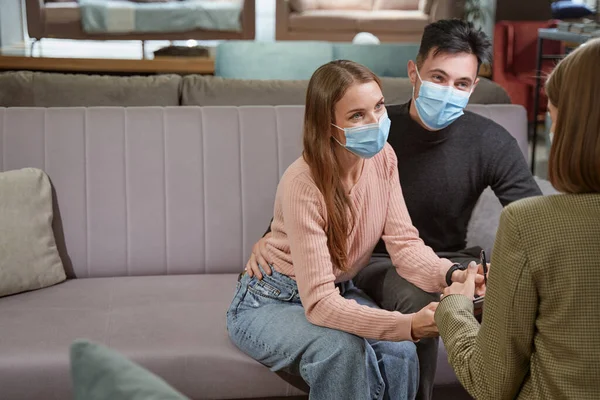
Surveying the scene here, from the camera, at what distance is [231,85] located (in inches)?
106

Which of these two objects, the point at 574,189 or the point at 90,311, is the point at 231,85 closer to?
the point at 90,311

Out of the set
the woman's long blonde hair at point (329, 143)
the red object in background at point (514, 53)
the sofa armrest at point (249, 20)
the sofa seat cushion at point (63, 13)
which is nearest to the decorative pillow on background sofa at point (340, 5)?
the sofa armrest at point (249, 20)

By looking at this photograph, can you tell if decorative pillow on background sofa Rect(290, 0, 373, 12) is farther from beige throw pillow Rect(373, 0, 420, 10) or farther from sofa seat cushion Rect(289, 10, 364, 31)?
sofa seat cushion Rect(289, 10, 364, 31)

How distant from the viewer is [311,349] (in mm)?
1727

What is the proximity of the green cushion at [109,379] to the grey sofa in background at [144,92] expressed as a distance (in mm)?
1876

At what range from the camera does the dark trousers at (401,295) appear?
189 centimetres

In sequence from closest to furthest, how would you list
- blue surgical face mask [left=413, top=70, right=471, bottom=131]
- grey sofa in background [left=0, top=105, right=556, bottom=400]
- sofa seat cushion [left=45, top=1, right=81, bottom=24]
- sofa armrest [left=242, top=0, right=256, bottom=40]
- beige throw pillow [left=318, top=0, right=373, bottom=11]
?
blue surgical face mask [left=413, top=70, right=471, bottom=131]
grey sofa in background [left=0, top=105, right=556, bottom=400]
sofa seat cushion [left=45, top=1, right=81, bottom=24]
sofa armrest [left=242, top=0, right=256, bottom=40]
beige throw pillow [left=318, top=0, right=373, bottom=11]

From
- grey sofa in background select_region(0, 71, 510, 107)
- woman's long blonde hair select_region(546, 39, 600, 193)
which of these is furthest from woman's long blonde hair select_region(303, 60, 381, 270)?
grey sofa in background select_region(0, 71, 510, 107)

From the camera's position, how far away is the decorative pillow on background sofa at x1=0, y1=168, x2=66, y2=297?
7.23 ft

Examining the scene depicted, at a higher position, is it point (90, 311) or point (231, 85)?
point (231, 85)

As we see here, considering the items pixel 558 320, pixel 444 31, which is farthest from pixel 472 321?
pixel 444 31

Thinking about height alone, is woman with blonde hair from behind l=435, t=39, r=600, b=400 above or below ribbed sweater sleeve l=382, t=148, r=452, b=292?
above

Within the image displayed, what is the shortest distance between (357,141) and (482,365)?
706 millimetres

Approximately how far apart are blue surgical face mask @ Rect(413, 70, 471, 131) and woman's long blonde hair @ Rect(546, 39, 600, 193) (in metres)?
1.02
